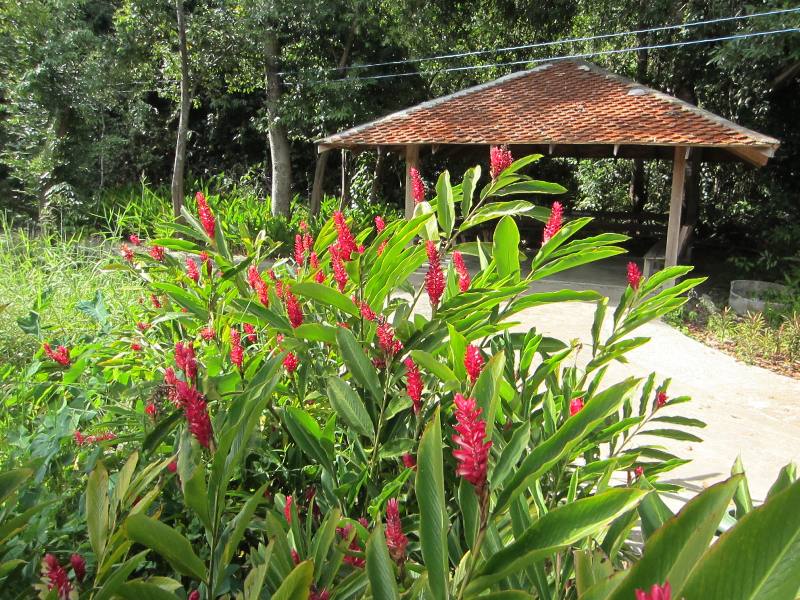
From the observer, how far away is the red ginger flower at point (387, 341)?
138 cm

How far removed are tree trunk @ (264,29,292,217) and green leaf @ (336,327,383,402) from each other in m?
13.4

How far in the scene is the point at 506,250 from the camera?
1.58 m

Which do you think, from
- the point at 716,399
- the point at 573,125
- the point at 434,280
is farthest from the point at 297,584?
the point at 573,125

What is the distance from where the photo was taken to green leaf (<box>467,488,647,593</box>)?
76 centimetres

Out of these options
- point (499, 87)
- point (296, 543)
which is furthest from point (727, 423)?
point (499, 87)

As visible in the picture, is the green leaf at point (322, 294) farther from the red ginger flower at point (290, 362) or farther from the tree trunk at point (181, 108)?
the tree trunk at point (181, 108)

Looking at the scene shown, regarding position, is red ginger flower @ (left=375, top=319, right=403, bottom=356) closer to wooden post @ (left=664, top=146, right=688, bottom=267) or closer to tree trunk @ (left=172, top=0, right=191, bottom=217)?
wooden post @ (left=664, top=146, right=688, bottom=267)

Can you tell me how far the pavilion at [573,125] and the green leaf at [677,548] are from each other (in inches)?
346

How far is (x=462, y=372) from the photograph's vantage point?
4.41ft

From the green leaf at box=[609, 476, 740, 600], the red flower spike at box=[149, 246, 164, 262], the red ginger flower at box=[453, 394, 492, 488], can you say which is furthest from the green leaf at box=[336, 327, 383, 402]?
the red flower spike at box=[149, 246, 164, 262]

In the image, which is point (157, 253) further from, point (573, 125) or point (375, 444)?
point (573, 125)

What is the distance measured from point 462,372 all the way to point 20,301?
3201 millimetres

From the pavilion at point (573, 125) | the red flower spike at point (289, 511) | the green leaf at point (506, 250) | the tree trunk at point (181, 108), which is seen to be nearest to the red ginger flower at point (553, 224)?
the green leaf at point (506, 250)

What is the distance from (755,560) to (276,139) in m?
14.9
